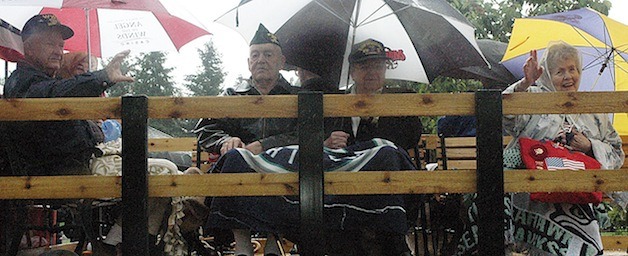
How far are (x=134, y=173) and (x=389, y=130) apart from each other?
176 cm

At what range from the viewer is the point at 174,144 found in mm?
5020

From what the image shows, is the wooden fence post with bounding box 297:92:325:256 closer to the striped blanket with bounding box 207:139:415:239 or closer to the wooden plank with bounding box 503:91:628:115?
the striped blanket with bounding box 207:139:415:239

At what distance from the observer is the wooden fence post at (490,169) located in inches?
103

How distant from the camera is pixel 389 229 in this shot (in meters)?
2.98

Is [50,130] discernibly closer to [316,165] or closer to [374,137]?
[316,165]

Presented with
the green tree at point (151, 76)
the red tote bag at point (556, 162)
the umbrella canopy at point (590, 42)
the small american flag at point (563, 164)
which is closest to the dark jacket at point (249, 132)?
the red tote bag at point (556, 162)

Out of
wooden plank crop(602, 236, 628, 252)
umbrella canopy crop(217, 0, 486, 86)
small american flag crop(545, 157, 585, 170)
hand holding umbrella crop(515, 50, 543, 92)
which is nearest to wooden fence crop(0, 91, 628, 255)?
small american flag crop(545, 157, 585, 170)

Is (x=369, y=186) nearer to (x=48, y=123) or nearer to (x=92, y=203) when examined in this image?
(x=92, y=203)

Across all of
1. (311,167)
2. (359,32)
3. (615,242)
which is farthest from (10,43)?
(615,242)

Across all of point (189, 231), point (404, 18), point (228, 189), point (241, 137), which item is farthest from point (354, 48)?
point (228, 189)

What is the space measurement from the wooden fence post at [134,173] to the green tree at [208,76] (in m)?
34.5

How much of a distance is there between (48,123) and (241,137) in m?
1.20

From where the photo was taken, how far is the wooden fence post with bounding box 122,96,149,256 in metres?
2.65

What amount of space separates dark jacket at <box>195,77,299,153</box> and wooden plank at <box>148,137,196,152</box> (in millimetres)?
968
